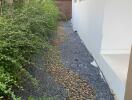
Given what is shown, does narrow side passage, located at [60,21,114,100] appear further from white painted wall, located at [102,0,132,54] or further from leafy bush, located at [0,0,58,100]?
leafy bush, located at [0,0,58,100]

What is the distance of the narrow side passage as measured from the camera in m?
3.93

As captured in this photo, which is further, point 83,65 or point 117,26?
point 83,65

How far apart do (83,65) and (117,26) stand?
1.06m

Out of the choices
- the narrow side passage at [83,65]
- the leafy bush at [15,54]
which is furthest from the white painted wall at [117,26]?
the leafy bush at [15,54]

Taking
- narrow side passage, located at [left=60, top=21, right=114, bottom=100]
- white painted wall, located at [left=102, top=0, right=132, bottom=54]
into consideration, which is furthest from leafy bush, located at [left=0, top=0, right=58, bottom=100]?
white painted wall, located at [left=102, top=0, right=132, bottom=54]

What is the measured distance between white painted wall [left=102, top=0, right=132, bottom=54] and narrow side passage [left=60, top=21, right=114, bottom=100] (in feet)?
1.65

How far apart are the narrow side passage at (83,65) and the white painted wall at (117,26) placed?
0.50 meters

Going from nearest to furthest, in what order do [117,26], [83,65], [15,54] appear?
[15,54] → [117,26] → [83,65]

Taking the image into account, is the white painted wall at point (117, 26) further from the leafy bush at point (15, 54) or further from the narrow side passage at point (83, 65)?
the leafy bush at point (15, 54)

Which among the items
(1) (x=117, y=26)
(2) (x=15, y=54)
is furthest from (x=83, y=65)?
(2) (x=15, y=54)

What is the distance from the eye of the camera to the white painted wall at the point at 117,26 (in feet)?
14.8

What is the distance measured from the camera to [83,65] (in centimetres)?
515

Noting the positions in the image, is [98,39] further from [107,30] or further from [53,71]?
[53,71]

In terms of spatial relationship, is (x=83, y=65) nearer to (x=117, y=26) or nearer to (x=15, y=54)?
(x=117, y=26)
